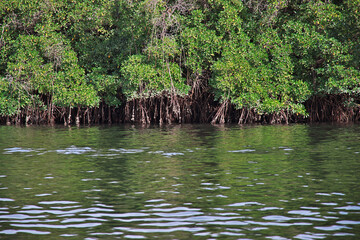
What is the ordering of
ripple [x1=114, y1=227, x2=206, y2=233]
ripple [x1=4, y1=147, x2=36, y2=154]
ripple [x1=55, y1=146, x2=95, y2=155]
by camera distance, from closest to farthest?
ripple [x1=114, y1=227, x2=206, y2=233] → ripple [x1=55, y1=146, x2=95, y2=155] → ripple [x1=4, y1=147, x2=36, y2=154]

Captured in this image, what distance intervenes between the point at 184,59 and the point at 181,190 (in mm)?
20775

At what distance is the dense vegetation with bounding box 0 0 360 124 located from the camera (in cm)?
3098

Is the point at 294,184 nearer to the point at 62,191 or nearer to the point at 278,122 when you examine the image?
the point at 62,191

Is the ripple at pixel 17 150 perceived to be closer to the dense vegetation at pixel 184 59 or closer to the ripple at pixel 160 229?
the ripple at pixel 160 229

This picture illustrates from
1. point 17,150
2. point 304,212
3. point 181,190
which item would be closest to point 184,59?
point 17,150

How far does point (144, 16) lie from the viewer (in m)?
30.7

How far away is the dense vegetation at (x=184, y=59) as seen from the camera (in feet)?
102

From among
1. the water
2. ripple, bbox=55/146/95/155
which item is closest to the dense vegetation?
the water

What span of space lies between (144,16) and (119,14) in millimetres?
3393

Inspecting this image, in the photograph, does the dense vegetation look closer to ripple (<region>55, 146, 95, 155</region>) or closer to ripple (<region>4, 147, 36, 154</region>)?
ripple (<region>55, 146, 95, 155</region>)

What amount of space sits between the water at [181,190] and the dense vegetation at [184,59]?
36.7 feet

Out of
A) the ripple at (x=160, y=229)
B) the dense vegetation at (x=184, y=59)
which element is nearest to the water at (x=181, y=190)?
the ripple at (x=160, y=229)

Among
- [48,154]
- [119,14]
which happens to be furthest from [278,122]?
[48,154]

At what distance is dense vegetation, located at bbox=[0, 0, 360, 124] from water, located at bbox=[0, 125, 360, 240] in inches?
440
